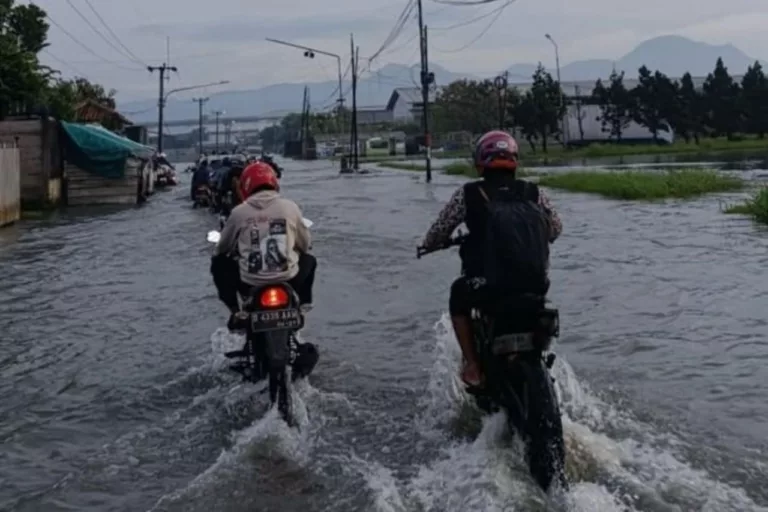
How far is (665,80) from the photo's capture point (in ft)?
240

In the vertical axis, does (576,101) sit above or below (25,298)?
above

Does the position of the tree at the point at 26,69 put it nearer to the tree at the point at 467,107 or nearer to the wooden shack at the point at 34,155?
the wooden shack at the point at 34,155

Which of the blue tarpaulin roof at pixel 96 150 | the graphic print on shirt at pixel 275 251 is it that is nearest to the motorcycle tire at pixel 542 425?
the graphic print on shirt at pixel 275 251

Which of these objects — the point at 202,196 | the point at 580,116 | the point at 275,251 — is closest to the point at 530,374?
the point at 275,251

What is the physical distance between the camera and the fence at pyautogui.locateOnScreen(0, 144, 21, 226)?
2388 cm

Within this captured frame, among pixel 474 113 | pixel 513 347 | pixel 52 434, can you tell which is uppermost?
pixel 474 113

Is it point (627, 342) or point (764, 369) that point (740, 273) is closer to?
point (627, 342)

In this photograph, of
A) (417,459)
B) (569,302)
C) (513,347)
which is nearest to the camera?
(513,347)

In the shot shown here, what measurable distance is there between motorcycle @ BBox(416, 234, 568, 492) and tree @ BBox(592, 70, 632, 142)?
69624 mm

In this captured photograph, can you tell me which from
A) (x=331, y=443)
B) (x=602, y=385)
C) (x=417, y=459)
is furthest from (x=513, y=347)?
(x=602, y=385)

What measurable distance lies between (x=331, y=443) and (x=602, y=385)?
2302 millimetres

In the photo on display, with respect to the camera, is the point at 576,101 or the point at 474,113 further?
the point at 474,113

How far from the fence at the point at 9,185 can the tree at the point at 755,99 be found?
5316cm

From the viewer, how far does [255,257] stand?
7.54 metres
